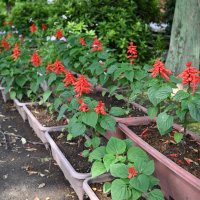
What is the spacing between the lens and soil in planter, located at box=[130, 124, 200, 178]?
2590mm

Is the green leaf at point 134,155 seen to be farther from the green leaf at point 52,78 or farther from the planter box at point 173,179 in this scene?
the green leaf at point 52,78

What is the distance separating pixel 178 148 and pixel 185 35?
2.08m

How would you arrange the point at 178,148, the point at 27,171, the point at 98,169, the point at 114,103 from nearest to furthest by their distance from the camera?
the point at 98,169, the point at 178,148, the point at 27,171, the point at 114,103

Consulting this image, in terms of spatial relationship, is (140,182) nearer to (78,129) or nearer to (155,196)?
(155,196)

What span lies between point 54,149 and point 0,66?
165 centimetres

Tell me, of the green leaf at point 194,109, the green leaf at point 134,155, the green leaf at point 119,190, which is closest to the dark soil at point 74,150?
the green leaf at point 134,155

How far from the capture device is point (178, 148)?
2816mm

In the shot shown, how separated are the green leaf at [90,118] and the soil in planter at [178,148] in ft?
1.99

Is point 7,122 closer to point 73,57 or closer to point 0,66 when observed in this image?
point 0,66

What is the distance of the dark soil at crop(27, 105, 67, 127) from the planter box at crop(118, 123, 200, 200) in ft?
4.17

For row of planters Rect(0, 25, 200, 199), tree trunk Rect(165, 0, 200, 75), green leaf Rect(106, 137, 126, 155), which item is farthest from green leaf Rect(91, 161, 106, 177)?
tree trunk Rect(165, 0, 200, 75)

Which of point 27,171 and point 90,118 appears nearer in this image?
point 90,118

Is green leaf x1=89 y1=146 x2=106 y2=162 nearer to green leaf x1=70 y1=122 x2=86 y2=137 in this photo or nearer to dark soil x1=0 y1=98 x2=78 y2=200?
green leaf x1=70 y1=122 x2=86 y2=137

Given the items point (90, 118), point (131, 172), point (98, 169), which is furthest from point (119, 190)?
point (90, 118)
